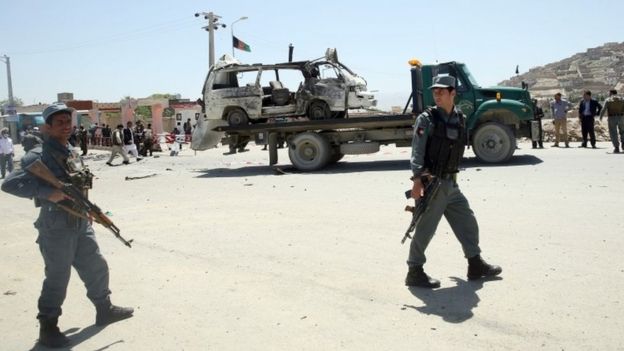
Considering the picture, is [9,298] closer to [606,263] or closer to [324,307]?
[324,307]

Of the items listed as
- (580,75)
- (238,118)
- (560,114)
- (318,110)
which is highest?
(580,75)

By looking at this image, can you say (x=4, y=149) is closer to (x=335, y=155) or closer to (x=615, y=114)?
(x=335, y=155)

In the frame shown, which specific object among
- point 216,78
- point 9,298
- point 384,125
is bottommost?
point 9,298

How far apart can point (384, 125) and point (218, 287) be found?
9949mm

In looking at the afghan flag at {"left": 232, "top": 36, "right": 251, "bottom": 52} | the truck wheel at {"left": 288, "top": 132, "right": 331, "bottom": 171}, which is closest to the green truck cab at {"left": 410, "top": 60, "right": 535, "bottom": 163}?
the truck wheel at {"left": 288, "top": 132, "right": 331, "bottom": 171}

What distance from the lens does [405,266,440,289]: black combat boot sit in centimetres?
496

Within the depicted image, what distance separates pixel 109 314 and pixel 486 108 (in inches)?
445

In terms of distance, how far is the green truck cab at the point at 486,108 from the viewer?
14.1m

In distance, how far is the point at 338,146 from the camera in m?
15.4

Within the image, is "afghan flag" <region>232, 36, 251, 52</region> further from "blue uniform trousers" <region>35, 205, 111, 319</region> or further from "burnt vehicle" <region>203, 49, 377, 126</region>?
"blue uniform trousers" <region>35, 205, 111, 319</region>

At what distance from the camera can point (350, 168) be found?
50.5 ft

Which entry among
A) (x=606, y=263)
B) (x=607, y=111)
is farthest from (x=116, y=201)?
(x=607, y=111)

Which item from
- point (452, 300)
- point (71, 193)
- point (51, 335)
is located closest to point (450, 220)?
point (452, 300)

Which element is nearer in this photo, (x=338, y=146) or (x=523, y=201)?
(x=523, y=201)
